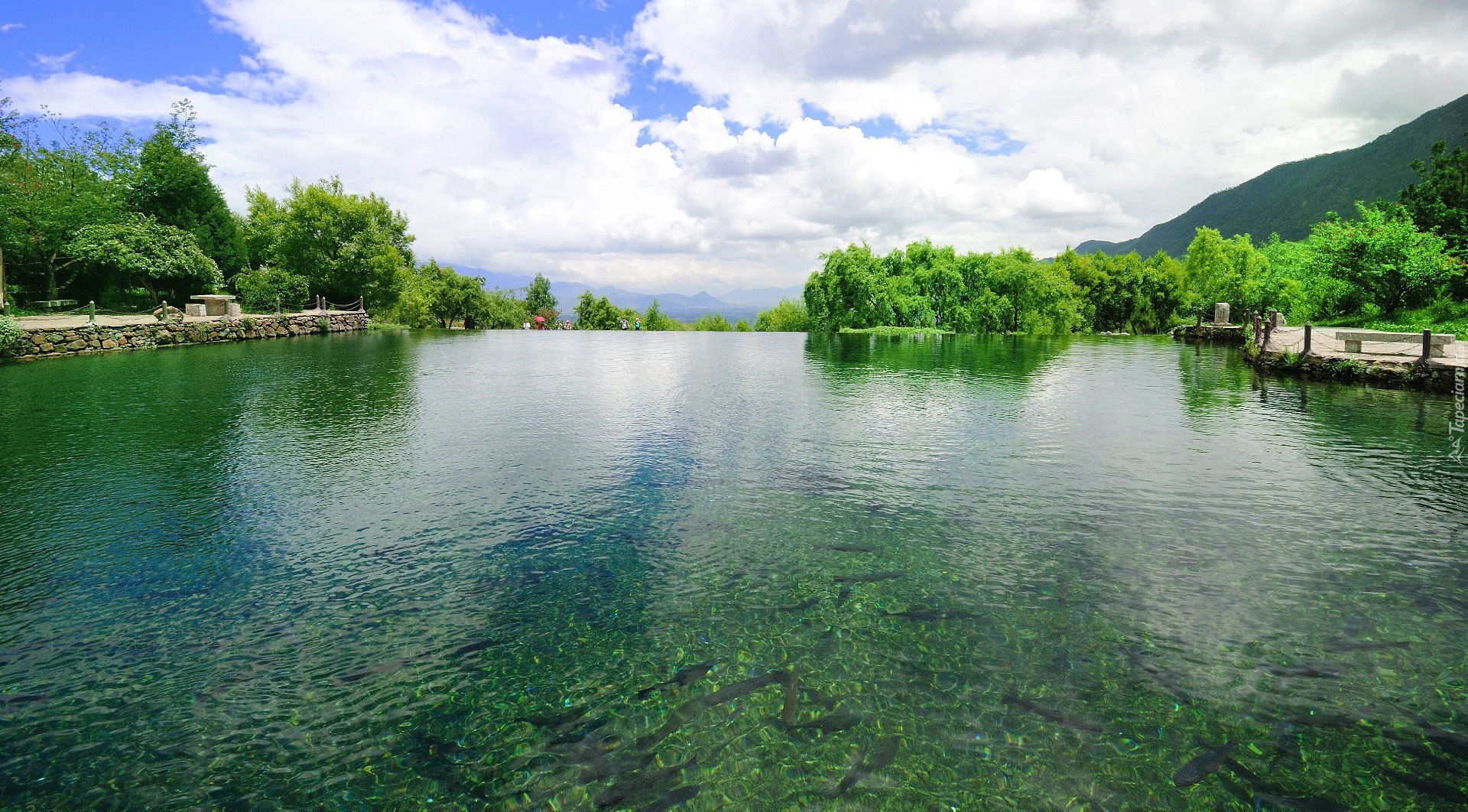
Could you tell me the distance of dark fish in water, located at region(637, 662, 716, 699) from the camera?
5684 mm

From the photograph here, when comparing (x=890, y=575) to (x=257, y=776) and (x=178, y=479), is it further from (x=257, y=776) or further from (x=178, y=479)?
(x=178, y=479)

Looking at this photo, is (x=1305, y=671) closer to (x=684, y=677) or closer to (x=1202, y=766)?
(x=1202, y=766)

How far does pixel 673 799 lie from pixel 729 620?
2.36 metres

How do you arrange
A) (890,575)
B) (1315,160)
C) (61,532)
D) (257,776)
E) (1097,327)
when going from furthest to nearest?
(1315,160)
(1097,327)
(61,532)
(890,575)
(257,776)

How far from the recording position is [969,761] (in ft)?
16.0

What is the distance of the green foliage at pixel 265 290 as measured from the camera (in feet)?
181

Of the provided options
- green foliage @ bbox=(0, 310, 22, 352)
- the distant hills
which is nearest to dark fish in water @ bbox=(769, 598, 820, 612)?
green foliage @ bbox=(0, 310, 22, 352)

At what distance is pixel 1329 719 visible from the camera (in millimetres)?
5328

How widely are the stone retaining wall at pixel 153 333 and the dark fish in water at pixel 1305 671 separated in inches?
1597

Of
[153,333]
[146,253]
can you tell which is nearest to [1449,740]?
[153,333]

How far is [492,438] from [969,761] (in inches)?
486

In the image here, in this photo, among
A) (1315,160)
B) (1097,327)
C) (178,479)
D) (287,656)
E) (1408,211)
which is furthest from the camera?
(1315,160)

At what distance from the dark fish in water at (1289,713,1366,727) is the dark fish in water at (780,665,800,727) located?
3.94 m

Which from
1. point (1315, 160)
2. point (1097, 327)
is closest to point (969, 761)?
point (1097, 327)
